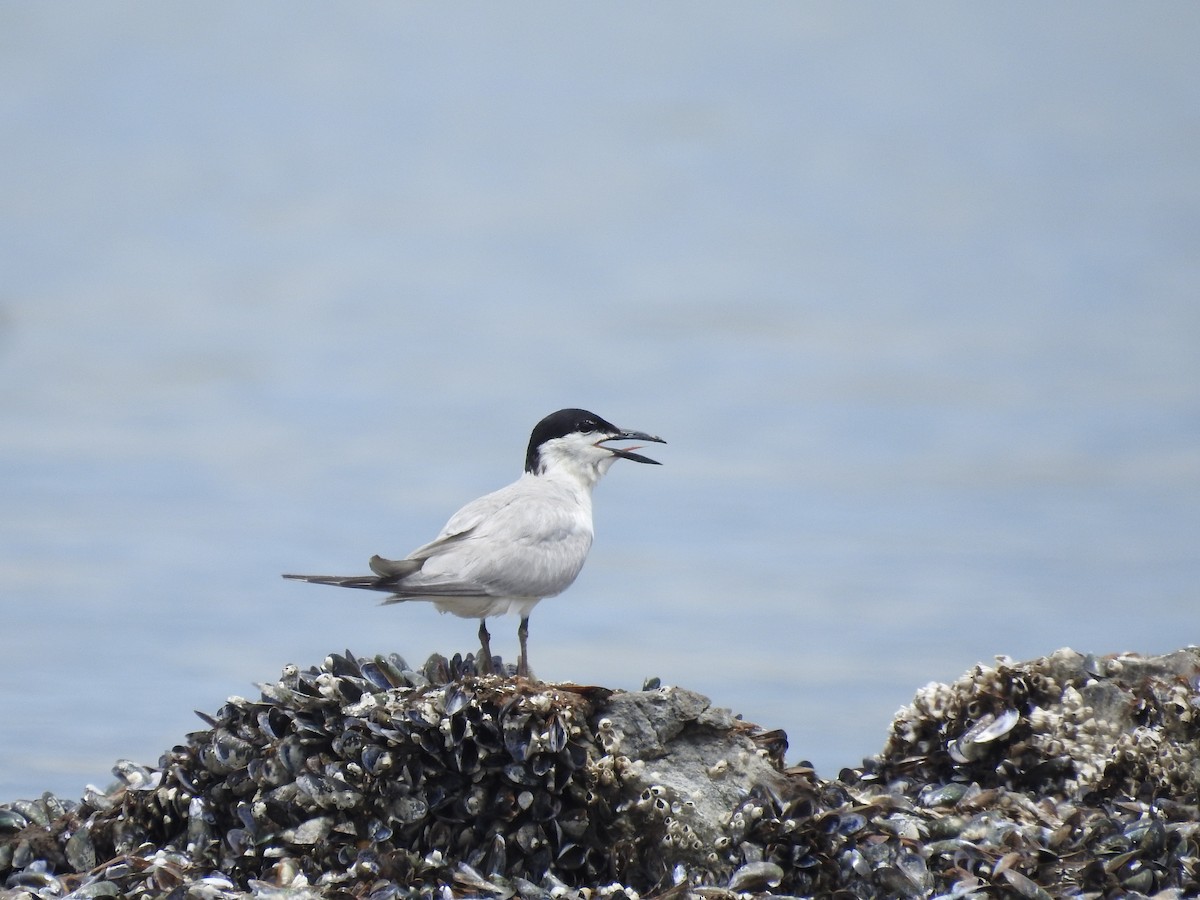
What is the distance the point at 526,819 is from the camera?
5.51 metres

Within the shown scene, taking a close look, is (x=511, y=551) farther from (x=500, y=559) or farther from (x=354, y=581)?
(x=354, y=581)

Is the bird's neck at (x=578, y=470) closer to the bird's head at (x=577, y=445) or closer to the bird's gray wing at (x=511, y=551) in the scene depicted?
the bird's head at (x=577, y=445)

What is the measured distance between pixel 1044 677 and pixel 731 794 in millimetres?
1952

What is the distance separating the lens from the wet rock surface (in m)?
5.41

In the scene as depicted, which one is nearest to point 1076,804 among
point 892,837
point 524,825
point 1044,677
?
point 1044,677

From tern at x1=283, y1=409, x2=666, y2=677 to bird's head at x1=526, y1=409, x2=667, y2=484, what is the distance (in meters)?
0.15

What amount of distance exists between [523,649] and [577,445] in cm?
166

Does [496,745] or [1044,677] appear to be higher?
[1044,677]

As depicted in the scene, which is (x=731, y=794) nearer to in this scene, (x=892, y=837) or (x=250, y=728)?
(x=892, y=837)

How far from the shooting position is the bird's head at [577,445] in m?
8.23

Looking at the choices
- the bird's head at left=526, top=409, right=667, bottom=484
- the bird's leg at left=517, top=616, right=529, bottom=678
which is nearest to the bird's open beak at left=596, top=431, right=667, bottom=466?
the bird's head at left=526, top=409, right=667, bottom=484

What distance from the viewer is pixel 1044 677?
685 cm

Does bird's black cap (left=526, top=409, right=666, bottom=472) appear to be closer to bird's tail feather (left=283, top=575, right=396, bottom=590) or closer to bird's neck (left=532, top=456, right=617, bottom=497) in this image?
bird's neck (left=532, top=456, right=617, bottom=497)

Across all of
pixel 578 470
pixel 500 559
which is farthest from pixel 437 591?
pixel 578 470
